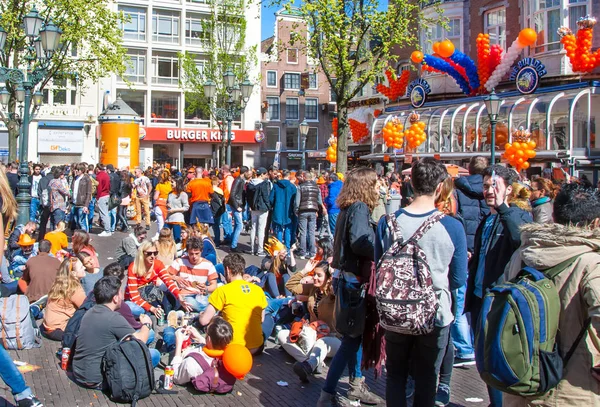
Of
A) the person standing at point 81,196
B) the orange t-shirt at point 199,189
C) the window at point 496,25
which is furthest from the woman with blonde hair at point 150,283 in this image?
the window at point 496,25

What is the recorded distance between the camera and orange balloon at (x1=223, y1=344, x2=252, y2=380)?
5.24m

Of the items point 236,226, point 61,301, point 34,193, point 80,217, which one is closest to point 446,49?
point 236,226

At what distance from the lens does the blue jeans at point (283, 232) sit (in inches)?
511

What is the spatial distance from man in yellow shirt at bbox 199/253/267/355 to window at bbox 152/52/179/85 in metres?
41.8

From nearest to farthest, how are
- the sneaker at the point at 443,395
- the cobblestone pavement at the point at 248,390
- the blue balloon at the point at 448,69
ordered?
the sneaker at the point at 443,395 < the cobblestone pavement at the point at 248,390 < the blue balloon at the point at 448,69

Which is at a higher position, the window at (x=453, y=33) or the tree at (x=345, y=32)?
the window at (x=453, y=33)

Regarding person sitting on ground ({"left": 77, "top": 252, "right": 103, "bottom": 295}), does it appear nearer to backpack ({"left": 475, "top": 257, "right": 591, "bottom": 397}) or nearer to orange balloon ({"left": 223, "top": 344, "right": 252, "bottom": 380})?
orange balloon ({"left": 223, "top": 344, "right": 252, "bottom": 380})

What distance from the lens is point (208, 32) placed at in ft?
141

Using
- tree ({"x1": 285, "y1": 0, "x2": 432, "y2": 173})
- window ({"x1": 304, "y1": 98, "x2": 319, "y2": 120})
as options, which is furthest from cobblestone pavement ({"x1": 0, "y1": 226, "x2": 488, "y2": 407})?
window ({"x1": 304, "y1": 98, "x2": 319, "y2": 120})

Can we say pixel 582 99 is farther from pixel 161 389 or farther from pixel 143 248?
pixel 161 389

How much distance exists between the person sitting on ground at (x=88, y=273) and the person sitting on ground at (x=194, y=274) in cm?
90

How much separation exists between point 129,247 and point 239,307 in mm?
3159

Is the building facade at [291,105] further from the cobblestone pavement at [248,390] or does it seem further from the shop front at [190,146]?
the cobblestone pavement at [248,390]

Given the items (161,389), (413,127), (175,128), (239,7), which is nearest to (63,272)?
(161,389)
